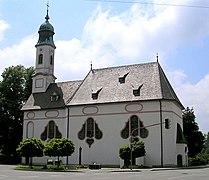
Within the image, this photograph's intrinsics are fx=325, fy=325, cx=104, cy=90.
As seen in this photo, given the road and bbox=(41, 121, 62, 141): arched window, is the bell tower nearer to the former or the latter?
bbox=(41, 121, 62, 141): arched window

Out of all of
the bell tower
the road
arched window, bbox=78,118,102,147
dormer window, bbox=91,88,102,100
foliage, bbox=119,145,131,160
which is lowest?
the road

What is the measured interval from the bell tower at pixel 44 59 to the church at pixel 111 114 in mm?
206

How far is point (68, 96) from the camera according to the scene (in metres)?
55.1

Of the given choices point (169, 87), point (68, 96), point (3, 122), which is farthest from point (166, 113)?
point (3, 122)

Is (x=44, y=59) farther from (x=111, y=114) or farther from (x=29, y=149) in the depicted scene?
(x=29, y=149)

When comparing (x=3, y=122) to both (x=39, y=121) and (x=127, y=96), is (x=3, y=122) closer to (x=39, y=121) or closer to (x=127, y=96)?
(x=39, y=121)

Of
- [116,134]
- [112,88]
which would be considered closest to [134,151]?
[116,134]

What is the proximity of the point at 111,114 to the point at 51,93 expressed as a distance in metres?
13.4

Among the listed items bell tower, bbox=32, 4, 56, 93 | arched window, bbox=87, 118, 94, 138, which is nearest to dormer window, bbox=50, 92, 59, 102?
bell tower, bbox=32, 4, 56, 93

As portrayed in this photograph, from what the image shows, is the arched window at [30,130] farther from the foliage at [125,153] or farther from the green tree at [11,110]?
the foliage at [125,153]

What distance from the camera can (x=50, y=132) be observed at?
54.3m

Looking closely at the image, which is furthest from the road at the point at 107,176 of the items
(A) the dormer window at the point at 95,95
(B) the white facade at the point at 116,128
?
(A) the dormer window at the point at 95,95

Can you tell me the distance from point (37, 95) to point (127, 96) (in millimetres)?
18226

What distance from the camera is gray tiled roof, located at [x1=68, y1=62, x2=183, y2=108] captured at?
157 ft
